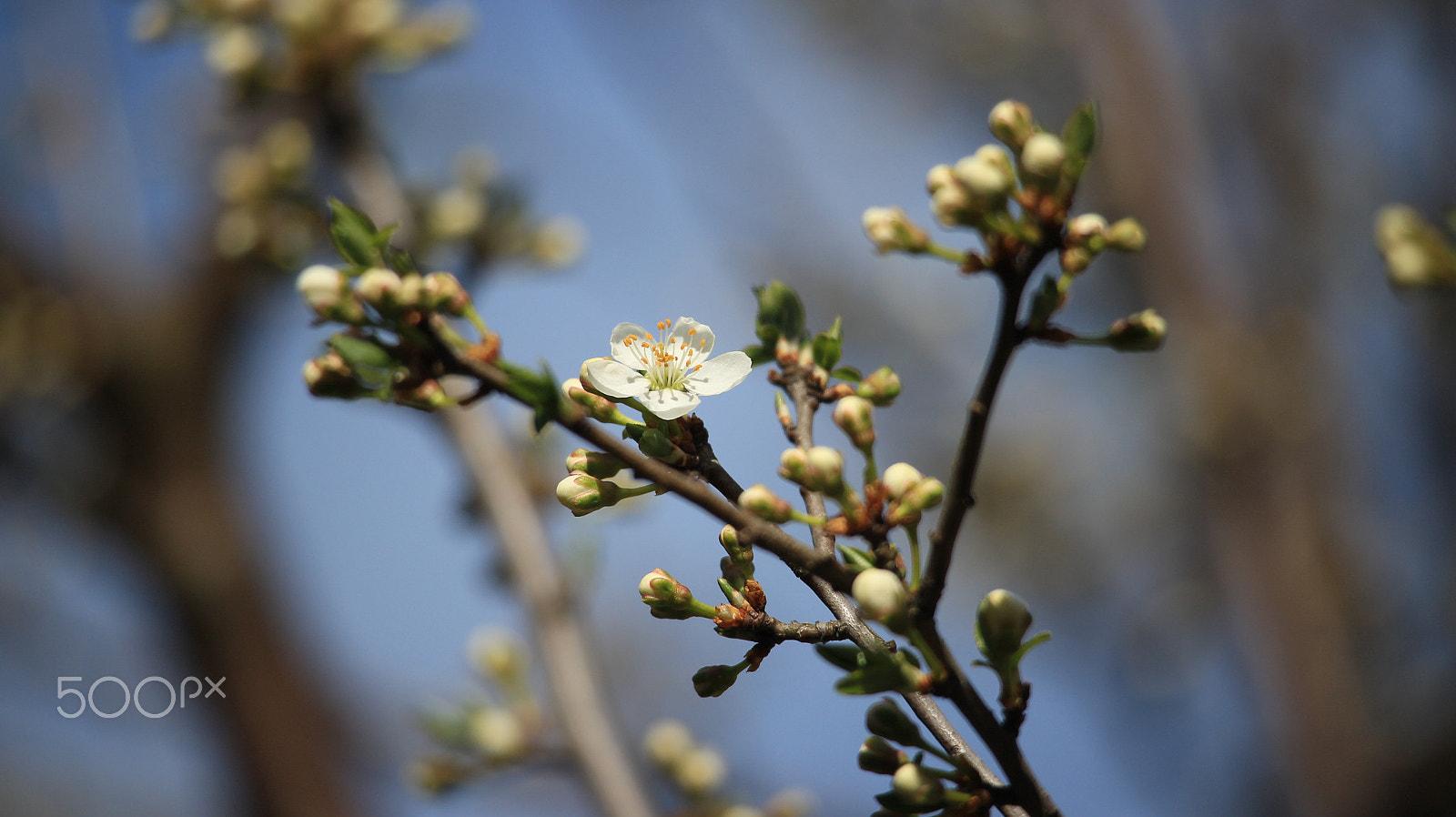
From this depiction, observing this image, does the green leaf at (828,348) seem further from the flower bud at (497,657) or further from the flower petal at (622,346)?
the flower bud at (497,657)

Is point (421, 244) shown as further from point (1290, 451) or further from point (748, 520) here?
point (1290, 451)

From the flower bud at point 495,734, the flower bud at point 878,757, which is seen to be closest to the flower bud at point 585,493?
the flower bud at point 878,757

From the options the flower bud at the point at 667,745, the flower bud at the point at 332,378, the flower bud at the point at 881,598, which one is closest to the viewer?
the flower bud at the point at 881,598

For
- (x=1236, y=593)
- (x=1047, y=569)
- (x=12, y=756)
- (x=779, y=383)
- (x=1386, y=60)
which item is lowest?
(x=779, y=383)

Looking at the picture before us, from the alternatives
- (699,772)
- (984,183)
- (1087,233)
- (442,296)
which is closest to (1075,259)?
(1087,233)

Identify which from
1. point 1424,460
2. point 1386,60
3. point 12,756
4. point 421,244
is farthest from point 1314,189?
point 12,756
